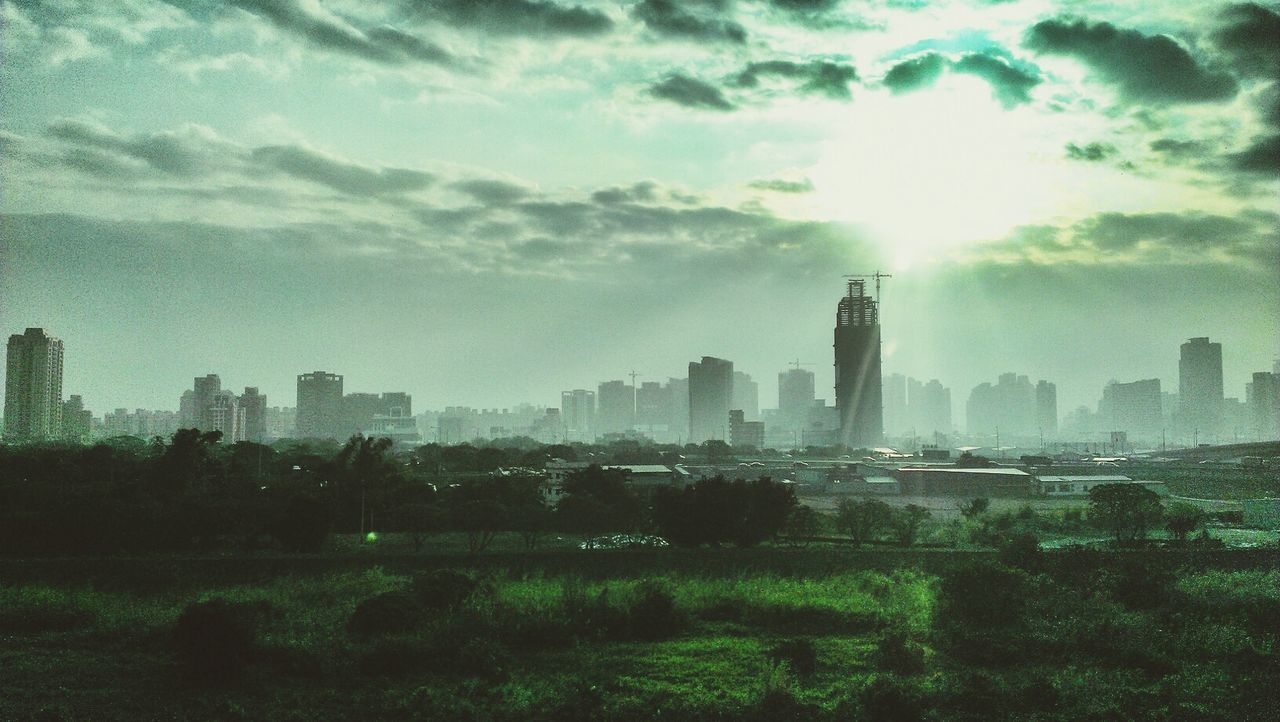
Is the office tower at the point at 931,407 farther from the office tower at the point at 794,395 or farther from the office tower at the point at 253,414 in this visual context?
the office tower at the point at 253,414

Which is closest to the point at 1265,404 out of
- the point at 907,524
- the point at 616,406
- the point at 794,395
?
the point at 794,395

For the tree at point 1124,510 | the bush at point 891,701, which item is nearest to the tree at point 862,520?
the tree at point 1124,510


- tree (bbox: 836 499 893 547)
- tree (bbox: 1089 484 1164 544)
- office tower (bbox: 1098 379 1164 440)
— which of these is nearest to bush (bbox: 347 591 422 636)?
tree (bbox: 836 499 893 547)

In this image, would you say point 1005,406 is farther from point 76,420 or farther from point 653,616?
point 653,616

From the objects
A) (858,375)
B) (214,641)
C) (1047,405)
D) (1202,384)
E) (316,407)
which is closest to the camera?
(214,641)

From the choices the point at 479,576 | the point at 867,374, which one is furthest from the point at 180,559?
the point at 867,374

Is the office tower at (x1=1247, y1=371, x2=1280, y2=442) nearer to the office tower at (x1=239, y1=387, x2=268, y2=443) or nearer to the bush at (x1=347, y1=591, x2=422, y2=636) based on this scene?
the bush at (x1=347, y1=591, x2=422, y2=636)
